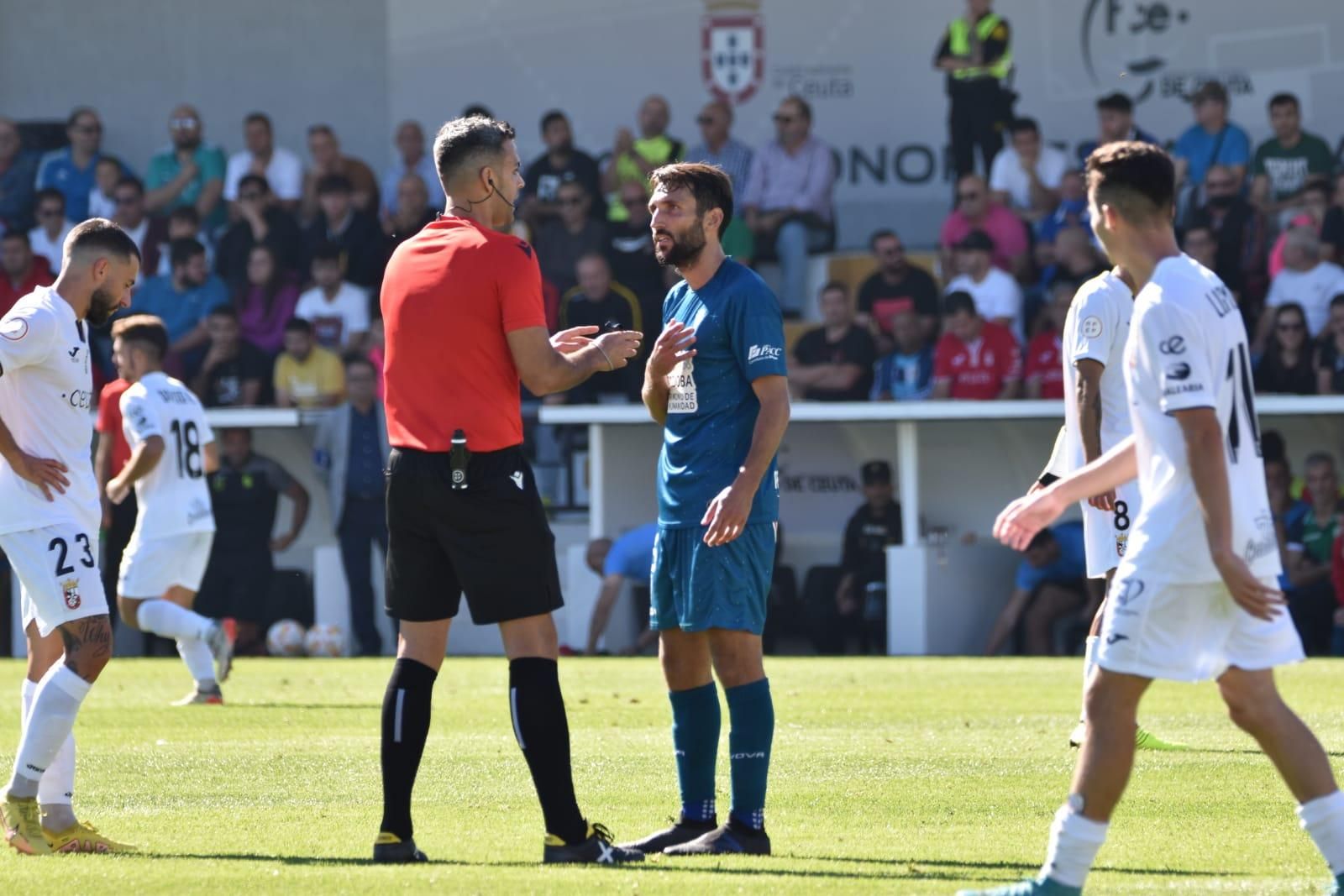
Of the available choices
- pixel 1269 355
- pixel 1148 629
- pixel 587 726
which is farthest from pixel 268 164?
pixel 1148 629

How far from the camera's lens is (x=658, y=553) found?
6887mm

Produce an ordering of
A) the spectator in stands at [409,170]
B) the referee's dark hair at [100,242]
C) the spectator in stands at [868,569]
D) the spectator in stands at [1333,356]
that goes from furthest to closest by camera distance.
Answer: the spectator in stands at [409,170] < the spectator in stands at [868,569] < the spectator in stands at [1333,356] < the referee's dark hair at [100,242]

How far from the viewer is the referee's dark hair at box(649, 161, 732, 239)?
6.86 meters

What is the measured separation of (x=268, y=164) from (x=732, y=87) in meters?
5.49

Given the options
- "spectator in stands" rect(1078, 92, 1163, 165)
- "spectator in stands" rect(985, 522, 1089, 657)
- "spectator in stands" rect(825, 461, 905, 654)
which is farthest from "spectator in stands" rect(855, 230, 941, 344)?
"spectator in stands" rect(985, 522, 1089, 657)

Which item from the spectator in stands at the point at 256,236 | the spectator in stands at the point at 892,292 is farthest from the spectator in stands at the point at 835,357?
the spectator in stands at the point at 256,236

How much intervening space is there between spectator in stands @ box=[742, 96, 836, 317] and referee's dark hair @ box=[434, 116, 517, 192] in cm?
1420

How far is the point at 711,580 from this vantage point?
6.67 metres

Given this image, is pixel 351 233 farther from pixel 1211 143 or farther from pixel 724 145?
pixel 1211 143

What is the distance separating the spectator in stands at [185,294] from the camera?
20719 millimetres

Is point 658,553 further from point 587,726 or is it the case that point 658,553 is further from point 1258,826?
point 587,726

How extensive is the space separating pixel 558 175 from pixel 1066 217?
16.9ft

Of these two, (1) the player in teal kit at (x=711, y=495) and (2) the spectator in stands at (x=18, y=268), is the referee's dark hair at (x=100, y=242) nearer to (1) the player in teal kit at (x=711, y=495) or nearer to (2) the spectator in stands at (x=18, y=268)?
(1) the player in teal kit at (x=711, y=495)

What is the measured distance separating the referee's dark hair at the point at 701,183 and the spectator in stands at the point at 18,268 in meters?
15.6
